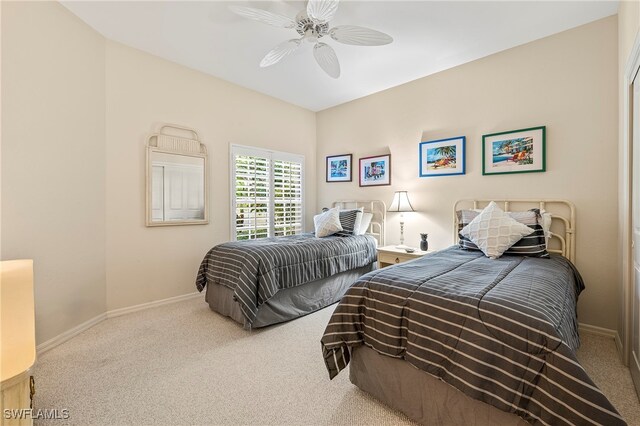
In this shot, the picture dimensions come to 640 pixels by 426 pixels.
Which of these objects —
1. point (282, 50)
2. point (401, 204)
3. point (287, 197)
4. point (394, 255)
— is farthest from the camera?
point (287, 197)

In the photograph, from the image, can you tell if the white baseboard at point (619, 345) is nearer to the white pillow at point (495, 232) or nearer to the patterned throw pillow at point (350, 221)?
the white pillow at point (495, 232)

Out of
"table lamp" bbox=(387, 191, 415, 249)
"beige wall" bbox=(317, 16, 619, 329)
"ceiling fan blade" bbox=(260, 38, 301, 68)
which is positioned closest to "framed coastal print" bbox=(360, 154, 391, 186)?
"beige wall" bbox=(317, 16, 619, 329)

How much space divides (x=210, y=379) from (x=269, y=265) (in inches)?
38.1

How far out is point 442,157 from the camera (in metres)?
3.45

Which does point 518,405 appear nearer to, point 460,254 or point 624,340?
point 460,254

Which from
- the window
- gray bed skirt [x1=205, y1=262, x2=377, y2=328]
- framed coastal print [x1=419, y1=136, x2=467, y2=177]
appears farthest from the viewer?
the window

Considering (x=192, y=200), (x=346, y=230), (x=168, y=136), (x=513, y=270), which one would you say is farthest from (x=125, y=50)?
(x=513, y=270)

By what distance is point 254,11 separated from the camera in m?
2.00

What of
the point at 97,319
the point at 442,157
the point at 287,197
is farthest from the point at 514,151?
the point at 97,319

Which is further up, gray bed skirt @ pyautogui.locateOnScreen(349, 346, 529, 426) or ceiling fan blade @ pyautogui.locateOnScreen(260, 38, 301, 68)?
ceiling fan blade @ pyautogui.locateOnScreen(260, 38, 301, 68)

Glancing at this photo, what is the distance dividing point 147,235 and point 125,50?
2017 mm

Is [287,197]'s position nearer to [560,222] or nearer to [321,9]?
[321,9]

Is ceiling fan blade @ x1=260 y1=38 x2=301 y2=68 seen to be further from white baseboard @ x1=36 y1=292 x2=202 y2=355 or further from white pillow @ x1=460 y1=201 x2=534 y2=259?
white baseboard @ x1=36 y1=292 x2=202 y2=355

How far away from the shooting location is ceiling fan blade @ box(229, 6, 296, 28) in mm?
1986
